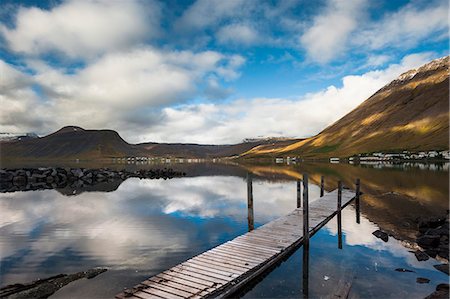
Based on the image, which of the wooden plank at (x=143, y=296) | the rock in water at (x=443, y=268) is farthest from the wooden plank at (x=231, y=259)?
the rock in water at (x=443, y=268)

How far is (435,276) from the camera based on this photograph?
14.6 m

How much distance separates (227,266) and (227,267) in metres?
0.12

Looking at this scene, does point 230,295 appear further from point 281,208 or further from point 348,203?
point 348,203

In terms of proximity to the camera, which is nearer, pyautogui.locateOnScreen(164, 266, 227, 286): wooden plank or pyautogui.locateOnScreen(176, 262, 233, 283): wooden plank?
pyautogui.locateOnScreen(164, 266, 227, 286): wooden plank

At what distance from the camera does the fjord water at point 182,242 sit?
13.8 m

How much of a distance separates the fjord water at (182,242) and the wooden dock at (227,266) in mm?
794

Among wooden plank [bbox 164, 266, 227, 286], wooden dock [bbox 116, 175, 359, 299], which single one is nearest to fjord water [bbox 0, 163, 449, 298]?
wooden dock [bbox 116, 175, 359, 299]

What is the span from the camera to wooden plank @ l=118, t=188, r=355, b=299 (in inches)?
444

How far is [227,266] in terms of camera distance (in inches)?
539

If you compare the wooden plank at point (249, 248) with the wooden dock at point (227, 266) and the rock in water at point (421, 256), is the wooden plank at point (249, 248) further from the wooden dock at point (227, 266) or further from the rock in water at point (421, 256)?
the rock in water at point (421, 256)

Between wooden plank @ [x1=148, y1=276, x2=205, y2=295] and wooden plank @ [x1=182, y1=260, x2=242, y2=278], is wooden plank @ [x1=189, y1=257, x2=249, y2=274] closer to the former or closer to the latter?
wooden plank @ [x1=182, y1=260, x2=242, y2=278]

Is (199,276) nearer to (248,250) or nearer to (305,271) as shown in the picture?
(248,250)

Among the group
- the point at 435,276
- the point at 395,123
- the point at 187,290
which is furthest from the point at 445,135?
the point at 187,290

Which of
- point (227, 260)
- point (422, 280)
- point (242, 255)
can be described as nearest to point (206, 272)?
point (227, 260)
